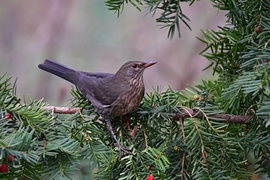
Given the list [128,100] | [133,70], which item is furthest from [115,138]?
[133,70]

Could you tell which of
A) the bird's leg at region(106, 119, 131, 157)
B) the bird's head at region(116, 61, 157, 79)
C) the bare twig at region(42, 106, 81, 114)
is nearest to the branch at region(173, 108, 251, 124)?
the bird's leg at region(106, 119, 131, 157)

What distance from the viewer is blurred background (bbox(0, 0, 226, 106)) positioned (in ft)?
19.6

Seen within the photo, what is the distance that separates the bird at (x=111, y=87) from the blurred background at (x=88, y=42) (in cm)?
304

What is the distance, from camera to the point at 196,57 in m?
5.98

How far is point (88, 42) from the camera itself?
22.4ft

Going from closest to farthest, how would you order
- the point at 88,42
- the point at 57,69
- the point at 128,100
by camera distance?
1. the point at 128,100
2. the point at 57,69
3. the point at 88,42

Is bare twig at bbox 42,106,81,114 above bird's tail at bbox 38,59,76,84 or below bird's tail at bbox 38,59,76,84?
below

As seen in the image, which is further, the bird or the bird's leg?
the bird

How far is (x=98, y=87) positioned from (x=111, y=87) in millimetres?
99

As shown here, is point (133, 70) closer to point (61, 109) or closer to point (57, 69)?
point (57, 69)

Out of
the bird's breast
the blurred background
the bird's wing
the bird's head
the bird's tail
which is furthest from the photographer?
the blurred background

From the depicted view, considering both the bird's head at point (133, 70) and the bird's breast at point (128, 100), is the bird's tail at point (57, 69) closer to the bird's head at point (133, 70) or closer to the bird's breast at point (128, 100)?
the bird's head at point (133, 70)

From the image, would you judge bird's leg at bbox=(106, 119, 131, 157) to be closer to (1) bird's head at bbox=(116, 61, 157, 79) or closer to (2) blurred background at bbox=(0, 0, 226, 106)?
(1) bird's head at bbox=(116, 61, 157, 79)

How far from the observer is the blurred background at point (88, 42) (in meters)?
5.98
